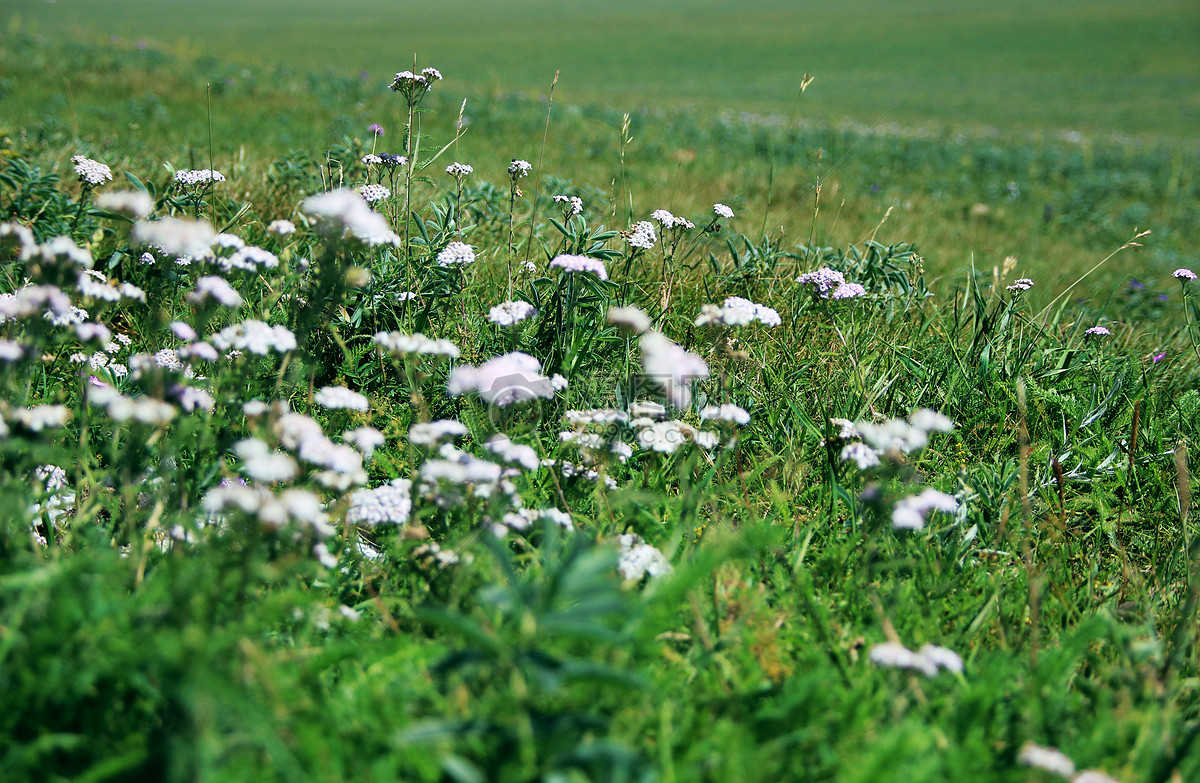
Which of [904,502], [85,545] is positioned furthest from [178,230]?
[904,502]

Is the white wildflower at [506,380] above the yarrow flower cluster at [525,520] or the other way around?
above

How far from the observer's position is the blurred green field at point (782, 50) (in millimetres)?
32781

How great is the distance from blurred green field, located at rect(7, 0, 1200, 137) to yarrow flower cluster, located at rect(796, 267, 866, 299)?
666 inches

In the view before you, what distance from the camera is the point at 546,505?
7.47ft

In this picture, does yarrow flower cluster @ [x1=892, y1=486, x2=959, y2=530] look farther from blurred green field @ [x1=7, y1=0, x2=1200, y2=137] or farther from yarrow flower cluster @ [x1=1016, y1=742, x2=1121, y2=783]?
blurred green field @ [x1=7, y1=0, x2=1200, y2=137]

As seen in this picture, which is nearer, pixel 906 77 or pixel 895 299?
pixel 895 299

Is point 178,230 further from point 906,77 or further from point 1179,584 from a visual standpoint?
point 906,77

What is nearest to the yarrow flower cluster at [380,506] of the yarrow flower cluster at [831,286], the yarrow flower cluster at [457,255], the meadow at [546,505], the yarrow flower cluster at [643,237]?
the meadow at [546,505]

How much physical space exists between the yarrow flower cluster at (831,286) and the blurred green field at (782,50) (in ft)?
55.5

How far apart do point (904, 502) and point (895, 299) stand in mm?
2216

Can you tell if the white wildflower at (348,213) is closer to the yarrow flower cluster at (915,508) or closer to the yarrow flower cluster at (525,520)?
the yarrow flower cluster at (525,520)

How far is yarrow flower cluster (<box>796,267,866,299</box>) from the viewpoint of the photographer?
290cm

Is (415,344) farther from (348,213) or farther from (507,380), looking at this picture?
(348,213)

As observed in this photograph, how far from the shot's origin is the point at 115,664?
4.25ft
